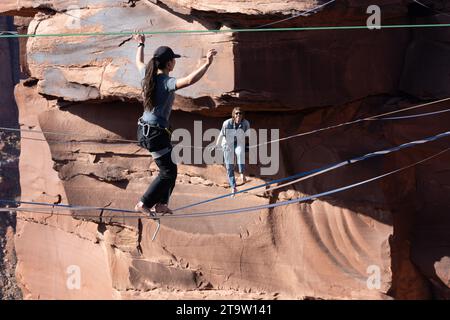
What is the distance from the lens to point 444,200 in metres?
12.3

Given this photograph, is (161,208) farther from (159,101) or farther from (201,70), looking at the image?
(201,70)

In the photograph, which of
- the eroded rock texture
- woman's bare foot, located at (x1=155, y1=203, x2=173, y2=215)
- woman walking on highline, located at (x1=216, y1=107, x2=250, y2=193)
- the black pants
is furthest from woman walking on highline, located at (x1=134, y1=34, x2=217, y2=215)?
the eroded rock texture

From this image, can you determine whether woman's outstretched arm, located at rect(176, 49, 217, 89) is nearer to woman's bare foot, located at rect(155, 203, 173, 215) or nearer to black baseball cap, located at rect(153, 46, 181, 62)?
black baseball cap, located at rect(153, 46, 181, 62)

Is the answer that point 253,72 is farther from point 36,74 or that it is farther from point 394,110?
point 36,74

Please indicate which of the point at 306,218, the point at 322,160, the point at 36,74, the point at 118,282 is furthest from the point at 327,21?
the point at 118,282

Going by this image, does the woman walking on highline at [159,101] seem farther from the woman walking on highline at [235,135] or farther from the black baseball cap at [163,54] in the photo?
the woman walking on highline at [235,135]

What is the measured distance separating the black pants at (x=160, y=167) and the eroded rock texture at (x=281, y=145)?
3173mm

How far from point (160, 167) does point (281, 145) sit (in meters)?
4.28

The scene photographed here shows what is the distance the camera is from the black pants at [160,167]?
7.87m

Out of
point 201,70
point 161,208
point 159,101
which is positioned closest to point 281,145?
point 161,208

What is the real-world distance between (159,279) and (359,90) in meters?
4.33

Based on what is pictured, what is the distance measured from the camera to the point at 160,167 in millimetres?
8102

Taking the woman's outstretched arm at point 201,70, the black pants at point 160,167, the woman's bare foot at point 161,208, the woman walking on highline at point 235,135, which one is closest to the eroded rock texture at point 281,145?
the woman walking on highline at point 235,135

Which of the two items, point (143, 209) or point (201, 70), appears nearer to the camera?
point (201, 70)
